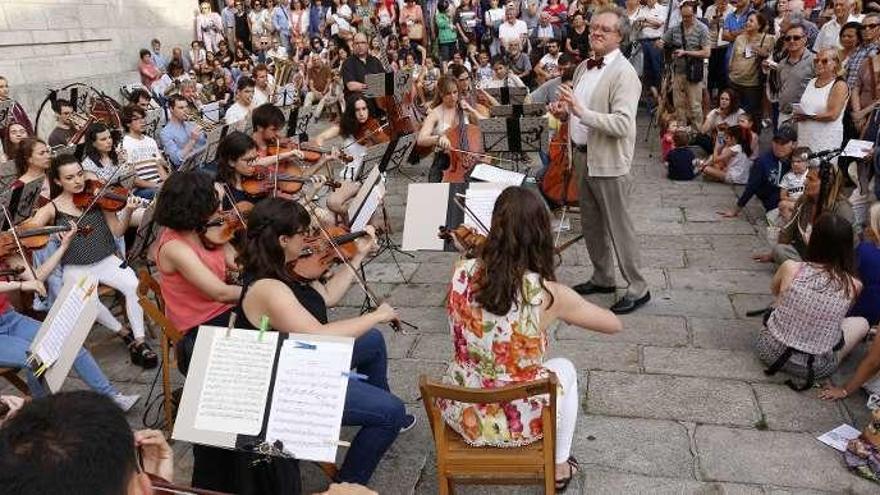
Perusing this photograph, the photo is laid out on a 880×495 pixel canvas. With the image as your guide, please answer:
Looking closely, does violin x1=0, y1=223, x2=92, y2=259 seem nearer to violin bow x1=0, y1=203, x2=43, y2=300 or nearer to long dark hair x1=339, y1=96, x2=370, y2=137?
violin bow x1=0, y1=203, x2=43, y2=300

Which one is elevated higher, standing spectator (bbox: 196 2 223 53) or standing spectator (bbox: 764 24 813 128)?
standing spectator (bbox: 764 24 813 128)


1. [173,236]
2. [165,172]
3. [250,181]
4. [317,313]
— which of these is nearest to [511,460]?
[317,313]

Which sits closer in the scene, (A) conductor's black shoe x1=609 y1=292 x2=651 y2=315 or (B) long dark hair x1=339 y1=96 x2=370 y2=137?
(A) conductor's black shoe x1=609 y1=292 x2=651 y2=315

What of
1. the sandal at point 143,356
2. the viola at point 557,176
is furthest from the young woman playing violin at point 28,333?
the viola at point 557,176

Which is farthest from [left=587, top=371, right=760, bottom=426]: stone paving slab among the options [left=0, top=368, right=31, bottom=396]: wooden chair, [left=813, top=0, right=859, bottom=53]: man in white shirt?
[left=813, top=0, right=859, bottom=53]: man in white shirt

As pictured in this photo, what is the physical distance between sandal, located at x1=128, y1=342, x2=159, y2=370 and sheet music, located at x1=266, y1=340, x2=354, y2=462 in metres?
2.67

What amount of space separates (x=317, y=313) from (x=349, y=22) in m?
12.4

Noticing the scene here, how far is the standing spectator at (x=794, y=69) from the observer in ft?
22.3

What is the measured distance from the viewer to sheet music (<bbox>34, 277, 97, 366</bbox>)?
8.79ft

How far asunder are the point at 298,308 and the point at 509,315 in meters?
0.84

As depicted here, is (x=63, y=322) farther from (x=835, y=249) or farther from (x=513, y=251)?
(x=835, y=249)

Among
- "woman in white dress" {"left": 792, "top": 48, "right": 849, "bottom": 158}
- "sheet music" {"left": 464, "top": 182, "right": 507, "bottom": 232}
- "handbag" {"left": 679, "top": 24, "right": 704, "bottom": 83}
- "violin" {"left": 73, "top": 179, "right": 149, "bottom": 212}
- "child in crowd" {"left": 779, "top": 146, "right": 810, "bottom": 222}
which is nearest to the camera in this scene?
"sheet music" {"left": 464, "top": 182, "right": 507, "bottom": 232}

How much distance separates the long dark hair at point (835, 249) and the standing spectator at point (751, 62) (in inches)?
220

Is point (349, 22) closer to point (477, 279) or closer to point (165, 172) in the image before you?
point (165, 172)
